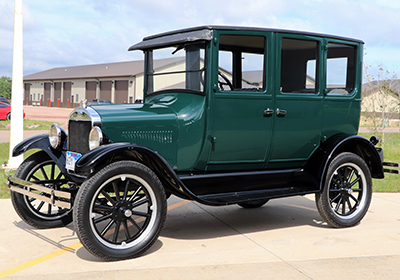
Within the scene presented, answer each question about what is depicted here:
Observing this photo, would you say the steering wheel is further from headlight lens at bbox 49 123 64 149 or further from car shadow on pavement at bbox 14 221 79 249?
car shadow on pavement at bbox 14 221 79 249

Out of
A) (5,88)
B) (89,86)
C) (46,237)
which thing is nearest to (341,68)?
(46,237)

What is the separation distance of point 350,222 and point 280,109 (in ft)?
5.39

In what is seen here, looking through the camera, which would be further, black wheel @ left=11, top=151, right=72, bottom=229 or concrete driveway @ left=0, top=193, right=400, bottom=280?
black wheel @ left=11, top=151, right=72, bottom=229

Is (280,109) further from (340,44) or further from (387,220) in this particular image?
(387,220)

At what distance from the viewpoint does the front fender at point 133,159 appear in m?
3.71

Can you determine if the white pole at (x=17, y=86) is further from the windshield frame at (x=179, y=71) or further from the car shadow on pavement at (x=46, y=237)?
the windshield frame at (x=179, y=71)

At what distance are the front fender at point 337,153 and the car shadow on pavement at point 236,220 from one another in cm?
70

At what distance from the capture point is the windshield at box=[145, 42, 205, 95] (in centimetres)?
456

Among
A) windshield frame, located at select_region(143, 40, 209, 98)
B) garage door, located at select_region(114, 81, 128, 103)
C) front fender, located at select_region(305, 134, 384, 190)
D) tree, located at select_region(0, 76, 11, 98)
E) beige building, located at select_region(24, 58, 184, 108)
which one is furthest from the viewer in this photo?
tree, located at select_region(0, 76, 11, 98)

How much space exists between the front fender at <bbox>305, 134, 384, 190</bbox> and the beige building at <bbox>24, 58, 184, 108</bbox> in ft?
106

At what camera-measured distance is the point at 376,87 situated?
13758mm

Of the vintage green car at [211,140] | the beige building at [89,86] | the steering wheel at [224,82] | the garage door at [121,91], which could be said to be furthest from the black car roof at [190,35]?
the garage door at [121,91]

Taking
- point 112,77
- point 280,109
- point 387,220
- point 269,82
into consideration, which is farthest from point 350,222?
point 112,77

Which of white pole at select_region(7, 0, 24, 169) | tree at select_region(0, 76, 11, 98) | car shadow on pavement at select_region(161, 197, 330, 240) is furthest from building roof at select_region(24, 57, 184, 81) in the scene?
car shadow on pavement at select_region(161, 197, 330, 240)
